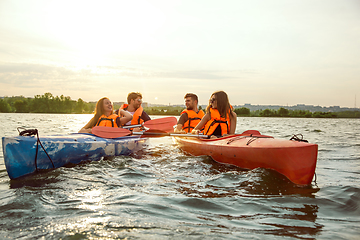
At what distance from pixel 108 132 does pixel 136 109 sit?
7.14 ft

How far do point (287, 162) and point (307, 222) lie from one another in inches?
57.5

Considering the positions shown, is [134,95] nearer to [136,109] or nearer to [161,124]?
[136,109]

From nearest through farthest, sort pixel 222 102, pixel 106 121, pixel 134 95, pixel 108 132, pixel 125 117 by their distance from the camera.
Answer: pixel 222 102, pixel 108 132, pixel 106 121, pixel 125 117, pixel 134 95

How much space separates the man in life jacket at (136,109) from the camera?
7.97 m

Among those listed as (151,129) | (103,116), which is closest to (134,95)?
(151,129)

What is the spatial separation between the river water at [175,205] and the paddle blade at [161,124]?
101 inches

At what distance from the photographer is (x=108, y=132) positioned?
247 inches

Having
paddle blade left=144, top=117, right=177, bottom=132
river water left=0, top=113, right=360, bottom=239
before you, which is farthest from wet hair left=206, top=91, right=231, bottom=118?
paddle blade left=144, top=117, right=177, bottom=132

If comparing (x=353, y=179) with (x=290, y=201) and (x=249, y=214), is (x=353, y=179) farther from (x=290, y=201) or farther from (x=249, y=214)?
(x=249, y=214)

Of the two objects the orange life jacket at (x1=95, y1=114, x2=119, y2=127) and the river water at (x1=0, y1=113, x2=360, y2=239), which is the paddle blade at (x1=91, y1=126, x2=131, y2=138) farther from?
the river water at (x1=0, y1=113, x2=360, y2=239)

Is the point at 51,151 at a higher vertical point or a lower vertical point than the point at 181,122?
lower

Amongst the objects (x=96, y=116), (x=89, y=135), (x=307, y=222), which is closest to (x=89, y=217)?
(x=307, y=222)

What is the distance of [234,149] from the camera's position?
4914 mm

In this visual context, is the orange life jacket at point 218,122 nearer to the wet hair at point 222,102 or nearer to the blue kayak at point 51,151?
the wet hair at point 222,102
